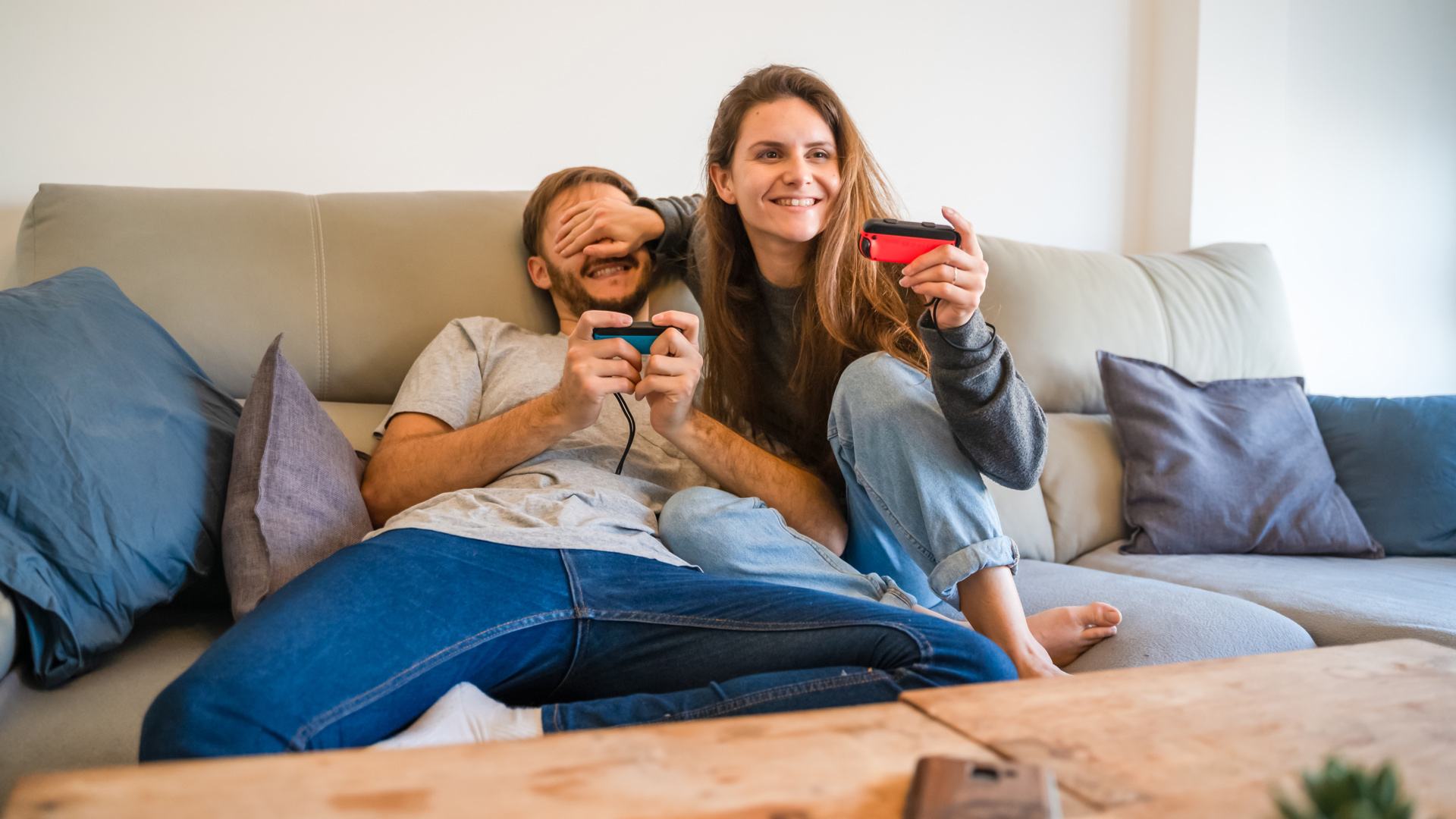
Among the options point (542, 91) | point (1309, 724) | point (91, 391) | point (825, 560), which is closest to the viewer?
point (1309, 724)

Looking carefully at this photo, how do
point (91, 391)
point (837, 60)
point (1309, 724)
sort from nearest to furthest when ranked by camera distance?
point (1309, 724) < point (91, 391) < point (837, 60)

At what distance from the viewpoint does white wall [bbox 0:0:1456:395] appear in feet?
5.10

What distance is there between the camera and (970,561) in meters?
1.00

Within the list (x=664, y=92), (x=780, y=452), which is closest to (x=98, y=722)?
(x=780, y=452)

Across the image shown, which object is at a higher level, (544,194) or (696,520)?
(544,194)

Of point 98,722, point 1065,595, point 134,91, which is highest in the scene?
point 134,91

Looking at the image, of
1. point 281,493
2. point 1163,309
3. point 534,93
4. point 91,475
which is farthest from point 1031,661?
point 534,93

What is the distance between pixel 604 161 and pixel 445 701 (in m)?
1.37

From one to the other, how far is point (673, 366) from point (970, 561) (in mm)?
434

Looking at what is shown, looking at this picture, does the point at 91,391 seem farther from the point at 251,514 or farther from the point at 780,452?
the point at 780,452

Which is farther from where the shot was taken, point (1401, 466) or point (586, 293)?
point (1401, 466)

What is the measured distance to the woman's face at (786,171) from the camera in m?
1.28

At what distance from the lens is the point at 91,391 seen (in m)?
0.98

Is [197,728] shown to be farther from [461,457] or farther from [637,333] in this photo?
[637,333]
